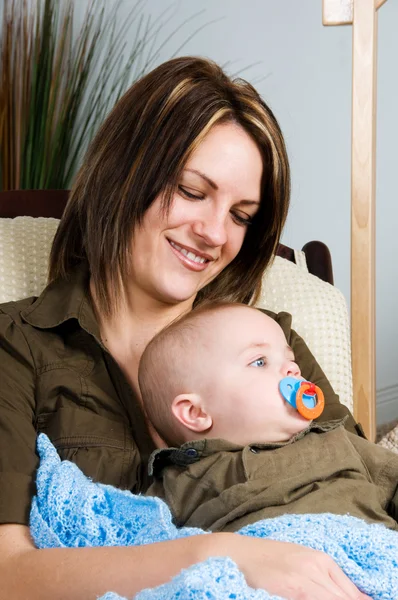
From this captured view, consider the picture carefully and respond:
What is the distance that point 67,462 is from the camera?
1316mm

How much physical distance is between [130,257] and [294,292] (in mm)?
593

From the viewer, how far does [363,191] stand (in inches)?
88.0

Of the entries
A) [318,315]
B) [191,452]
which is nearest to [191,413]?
[191,452]

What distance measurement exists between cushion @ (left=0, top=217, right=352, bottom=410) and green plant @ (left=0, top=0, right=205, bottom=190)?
Result: 1.50 m

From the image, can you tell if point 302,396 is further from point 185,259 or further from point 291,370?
point 185,259

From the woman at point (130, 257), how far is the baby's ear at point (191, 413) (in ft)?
0.40

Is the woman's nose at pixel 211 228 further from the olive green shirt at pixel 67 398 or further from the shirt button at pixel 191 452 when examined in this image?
the shirt button at pixel 191 452

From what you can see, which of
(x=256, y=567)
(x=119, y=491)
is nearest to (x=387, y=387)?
(x=119, y=491)

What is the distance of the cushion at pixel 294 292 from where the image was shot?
1.85m

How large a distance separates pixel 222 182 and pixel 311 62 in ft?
7.21

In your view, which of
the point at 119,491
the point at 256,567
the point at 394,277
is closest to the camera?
the point at 256,567

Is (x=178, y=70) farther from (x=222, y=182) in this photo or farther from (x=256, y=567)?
(x=256, y=567)

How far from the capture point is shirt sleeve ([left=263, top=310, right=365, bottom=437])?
1.56 metres

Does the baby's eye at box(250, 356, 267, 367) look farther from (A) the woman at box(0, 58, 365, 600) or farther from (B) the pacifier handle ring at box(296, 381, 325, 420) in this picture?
(A) the woman at box(0, 58, 365, 600)
